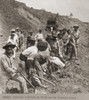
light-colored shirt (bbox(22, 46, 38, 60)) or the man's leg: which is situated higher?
light-colored shirt (bbox(22, 46, 38, 60))

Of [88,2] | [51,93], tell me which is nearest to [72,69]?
[51,93]

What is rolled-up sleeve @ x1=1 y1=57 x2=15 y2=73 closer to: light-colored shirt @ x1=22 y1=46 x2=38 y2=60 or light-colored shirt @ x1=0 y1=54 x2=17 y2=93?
light-colored shirt @ x1=0 y1=54 x2=17 y2=93

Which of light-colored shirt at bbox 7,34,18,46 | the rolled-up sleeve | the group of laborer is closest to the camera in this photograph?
the rolled-up sleeve

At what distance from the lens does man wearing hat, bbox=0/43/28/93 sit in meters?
4.90

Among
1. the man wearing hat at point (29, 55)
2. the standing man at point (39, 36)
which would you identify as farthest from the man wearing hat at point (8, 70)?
the standing man at point (39, 36)

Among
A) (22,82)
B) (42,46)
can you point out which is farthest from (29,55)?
(22,82)

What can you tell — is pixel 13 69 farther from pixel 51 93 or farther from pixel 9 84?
pixel 51 93

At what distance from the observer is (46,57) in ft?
18.5

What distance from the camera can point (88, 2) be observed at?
6246 mm

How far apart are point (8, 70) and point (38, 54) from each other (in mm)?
793

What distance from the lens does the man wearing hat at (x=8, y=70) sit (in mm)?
4898

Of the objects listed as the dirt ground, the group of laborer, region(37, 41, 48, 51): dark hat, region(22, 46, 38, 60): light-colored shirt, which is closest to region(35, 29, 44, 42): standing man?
the group of laborer

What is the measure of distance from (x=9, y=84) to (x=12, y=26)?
1.92 m

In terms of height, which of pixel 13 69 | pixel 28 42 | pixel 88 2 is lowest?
pixel 13 69
